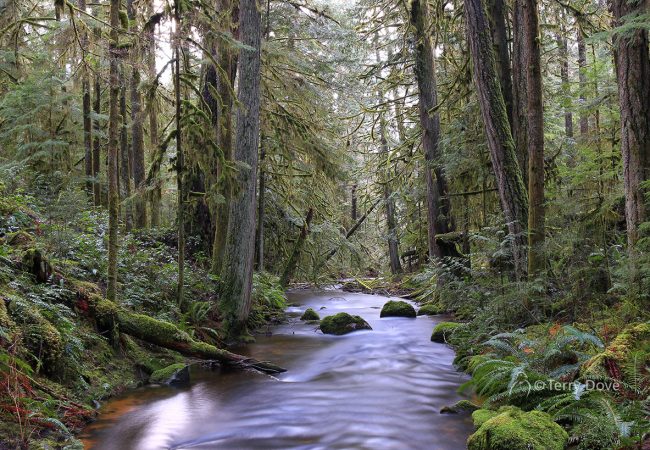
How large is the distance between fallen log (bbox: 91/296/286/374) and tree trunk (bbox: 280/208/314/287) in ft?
29.6

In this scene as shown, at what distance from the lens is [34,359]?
5.00m

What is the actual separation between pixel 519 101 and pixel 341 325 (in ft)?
20.7

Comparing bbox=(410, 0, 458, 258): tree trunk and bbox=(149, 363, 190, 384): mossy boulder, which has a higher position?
bbox=(410, 0, 458, 258): tree trunk

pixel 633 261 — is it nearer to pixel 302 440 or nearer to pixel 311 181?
pixel 302 440

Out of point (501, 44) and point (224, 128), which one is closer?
point (501, 44)

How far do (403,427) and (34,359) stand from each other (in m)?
3.98

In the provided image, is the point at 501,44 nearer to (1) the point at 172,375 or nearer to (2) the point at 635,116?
(2) the point at 635,116

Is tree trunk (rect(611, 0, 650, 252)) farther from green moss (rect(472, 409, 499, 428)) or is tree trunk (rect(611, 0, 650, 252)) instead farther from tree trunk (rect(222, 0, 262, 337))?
tree trunk (rect(222, 0, 262, 337))

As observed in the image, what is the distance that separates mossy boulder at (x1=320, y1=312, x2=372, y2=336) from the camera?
36.2 ft

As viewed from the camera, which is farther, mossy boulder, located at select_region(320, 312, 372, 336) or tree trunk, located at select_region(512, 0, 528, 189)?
mossy boulder, located at select_region(320, 312, 372, 336)

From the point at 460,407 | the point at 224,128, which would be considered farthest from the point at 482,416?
the point at 224,128

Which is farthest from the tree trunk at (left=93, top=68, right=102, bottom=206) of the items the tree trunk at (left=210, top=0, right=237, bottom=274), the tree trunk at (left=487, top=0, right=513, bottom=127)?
the tree trunk at (left=487, top=0, right=513, bottom=127)

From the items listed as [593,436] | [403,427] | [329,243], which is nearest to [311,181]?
[329,243]

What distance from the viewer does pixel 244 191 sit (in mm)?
9789
